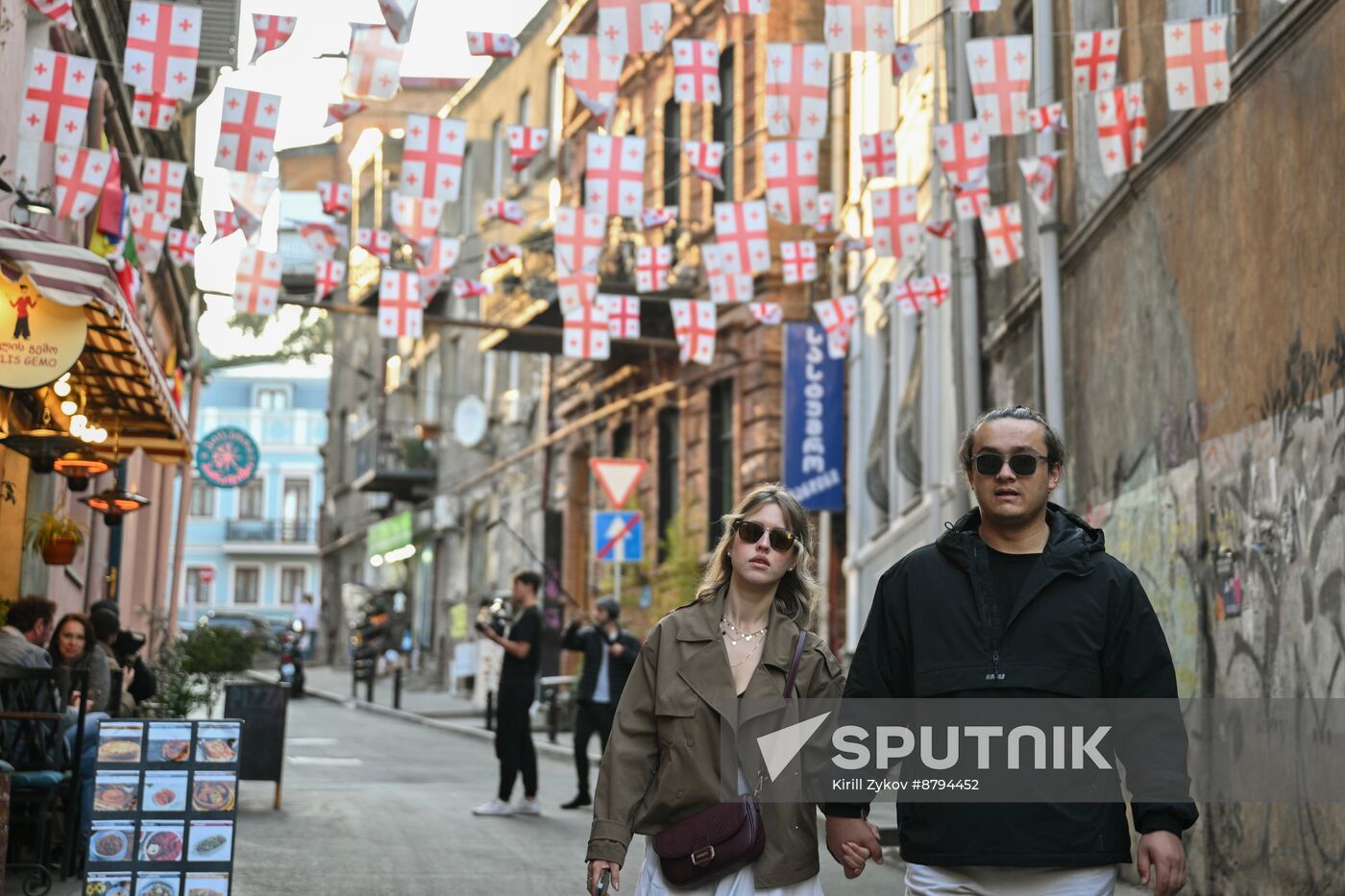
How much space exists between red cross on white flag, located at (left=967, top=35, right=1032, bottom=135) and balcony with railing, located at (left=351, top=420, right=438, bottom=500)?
1326 inches

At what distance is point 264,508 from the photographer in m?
84.6

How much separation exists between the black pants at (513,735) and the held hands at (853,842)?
9.22 m

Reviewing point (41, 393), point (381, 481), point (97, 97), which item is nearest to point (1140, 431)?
point (41, 393)

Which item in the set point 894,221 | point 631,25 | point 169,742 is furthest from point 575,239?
point 169,742

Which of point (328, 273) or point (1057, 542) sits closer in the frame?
point (1057, 542)

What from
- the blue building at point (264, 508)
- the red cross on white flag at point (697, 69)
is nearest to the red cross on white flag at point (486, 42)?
the red cross on white flag at point (697, 69)

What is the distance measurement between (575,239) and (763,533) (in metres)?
13.3

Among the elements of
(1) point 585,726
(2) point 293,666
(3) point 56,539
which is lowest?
(1) point 585,726

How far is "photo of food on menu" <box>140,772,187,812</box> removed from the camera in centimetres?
815

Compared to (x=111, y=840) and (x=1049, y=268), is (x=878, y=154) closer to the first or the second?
(x=1049, y=268)

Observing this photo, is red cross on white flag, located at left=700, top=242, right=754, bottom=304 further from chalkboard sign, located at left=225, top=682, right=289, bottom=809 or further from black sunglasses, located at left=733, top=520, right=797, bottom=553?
black sunglasses, located at left=733, top=520, right=797, bottom=553

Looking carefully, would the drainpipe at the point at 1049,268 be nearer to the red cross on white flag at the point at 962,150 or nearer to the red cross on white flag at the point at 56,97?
the red cross on white flag at the point at 962,150

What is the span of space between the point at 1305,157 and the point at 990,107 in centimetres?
452

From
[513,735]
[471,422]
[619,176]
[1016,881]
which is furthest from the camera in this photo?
[471,422]
